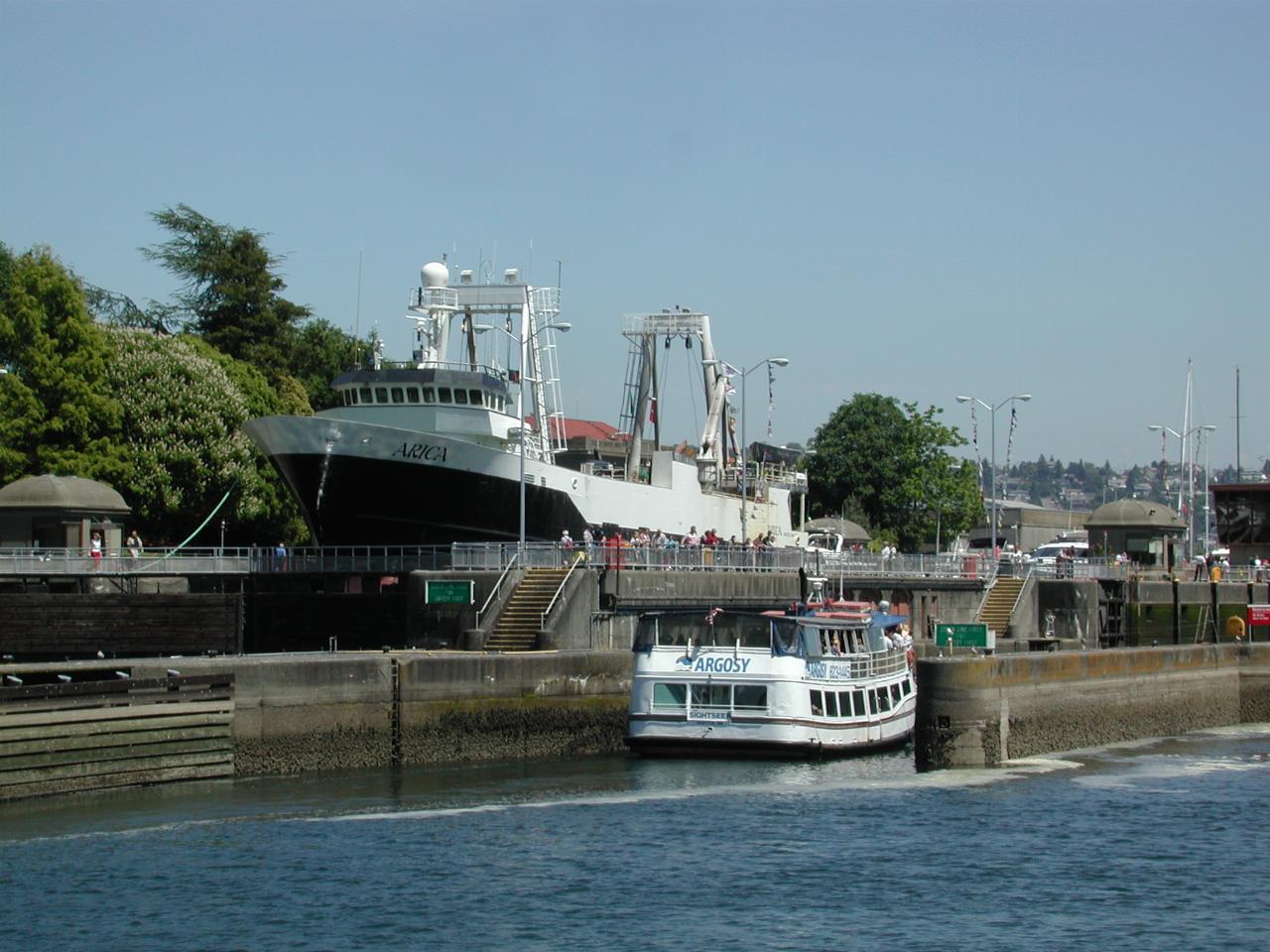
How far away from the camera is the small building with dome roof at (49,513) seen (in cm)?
5369

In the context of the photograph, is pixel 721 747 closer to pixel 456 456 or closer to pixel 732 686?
pixel 732 686

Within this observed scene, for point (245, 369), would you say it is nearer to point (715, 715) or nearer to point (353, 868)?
point (715, 715)

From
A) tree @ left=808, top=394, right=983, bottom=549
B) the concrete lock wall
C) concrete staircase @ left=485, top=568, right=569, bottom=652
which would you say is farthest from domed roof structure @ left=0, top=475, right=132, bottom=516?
tree @ left=808, top=394, right=983, bottom=549

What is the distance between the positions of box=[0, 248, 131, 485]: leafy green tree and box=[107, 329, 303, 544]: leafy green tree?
1356mm

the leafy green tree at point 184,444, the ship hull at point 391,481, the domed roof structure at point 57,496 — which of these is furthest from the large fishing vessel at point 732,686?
the leafy green tree at point 184,444

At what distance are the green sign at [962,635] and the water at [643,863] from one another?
810 cm

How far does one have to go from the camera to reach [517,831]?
2956 centimetres

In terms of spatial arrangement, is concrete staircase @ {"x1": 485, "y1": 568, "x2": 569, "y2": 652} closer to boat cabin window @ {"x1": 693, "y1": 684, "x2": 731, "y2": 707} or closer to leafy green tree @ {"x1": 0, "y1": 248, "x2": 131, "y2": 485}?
boat cabin window @ {"x1": 693, "y1": 684, "x2": 731, "y2": 707}

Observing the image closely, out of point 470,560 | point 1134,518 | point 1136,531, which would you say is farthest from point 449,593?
point 1136,531

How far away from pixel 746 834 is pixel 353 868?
6.91 meters

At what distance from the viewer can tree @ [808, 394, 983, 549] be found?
358 ft

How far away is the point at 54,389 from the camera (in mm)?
65375

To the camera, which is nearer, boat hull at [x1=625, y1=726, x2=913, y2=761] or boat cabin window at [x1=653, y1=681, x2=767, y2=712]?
boat hull at [x1=625, y1=726, x2=913, y2=761]

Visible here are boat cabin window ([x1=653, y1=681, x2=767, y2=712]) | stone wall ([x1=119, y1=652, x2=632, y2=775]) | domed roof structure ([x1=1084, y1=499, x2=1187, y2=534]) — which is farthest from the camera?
domed roof structure ([x1=1084, y1=499, x2=1187, y2=534])
